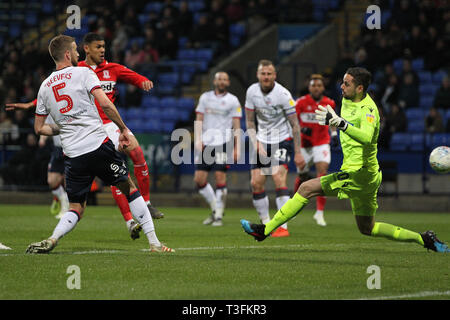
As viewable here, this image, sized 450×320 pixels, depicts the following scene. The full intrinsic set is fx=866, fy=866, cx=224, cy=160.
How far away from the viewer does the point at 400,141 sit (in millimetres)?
20812

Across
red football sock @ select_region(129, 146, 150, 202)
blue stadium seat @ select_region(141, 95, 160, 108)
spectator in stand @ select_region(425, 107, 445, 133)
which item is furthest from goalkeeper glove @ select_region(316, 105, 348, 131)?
blue stadium seat @ select_region(141, 95, 160, 108)

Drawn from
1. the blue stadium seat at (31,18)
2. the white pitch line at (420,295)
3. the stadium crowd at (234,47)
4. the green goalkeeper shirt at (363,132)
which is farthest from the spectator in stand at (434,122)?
the blue stadium seat at (31,18)

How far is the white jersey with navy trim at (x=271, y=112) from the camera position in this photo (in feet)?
43.3

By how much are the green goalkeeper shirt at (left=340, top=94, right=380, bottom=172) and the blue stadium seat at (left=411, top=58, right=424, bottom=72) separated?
1408cm

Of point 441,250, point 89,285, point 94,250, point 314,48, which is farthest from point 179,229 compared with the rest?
point 314,48

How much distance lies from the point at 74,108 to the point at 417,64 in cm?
1547

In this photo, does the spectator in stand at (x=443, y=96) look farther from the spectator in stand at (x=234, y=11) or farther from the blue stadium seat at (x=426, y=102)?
the spectator in stand at (x=234, y=11)

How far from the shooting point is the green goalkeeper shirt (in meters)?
9.09

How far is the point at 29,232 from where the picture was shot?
41.4 feet

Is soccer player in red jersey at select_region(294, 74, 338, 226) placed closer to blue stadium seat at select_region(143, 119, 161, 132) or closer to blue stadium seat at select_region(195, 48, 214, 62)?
blue stadium seat at select_region(143, 119, 161, 132)

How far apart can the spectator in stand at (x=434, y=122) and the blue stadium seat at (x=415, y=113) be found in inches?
40.5

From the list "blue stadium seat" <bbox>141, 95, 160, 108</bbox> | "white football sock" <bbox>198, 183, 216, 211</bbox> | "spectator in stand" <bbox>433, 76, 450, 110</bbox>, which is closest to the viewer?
"white football sock" <bbox>198, 183, 216, 211</bbox>
